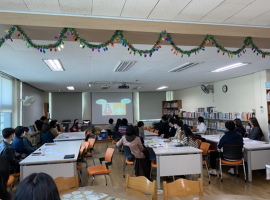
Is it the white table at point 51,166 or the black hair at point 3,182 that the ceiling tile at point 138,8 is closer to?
the black hair at point 3,182

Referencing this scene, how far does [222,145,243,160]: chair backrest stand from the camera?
14.3 feet

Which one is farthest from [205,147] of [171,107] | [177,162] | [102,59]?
[171,107]

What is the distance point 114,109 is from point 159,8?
1031 cm

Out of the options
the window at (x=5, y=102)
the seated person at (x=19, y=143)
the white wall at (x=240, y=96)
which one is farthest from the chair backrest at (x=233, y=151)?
the window at (x=5, y=102)

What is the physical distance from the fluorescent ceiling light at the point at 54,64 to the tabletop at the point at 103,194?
326cm

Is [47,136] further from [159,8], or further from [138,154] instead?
[159,8]

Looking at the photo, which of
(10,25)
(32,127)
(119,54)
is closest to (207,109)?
(119,54)

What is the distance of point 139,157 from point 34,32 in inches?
127

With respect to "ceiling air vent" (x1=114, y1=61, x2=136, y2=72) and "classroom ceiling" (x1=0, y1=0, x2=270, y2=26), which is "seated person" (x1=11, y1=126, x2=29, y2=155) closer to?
"ceiling air vent" (x1=114, y1=61, x2=136, y2=72)

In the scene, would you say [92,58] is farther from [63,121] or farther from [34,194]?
[63,121]

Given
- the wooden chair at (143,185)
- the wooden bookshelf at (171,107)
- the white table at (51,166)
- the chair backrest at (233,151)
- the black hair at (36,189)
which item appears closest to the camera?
the black hair at (36,189)

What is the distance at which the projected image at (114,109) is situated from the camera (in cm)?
1251

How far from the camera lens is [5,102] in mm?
6273

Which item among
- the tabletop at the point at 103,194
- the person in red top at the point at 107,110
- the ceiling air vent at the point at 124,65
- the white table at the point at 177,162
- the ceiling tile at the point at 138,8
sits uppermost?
the ceiling tile at the point at 138,8
